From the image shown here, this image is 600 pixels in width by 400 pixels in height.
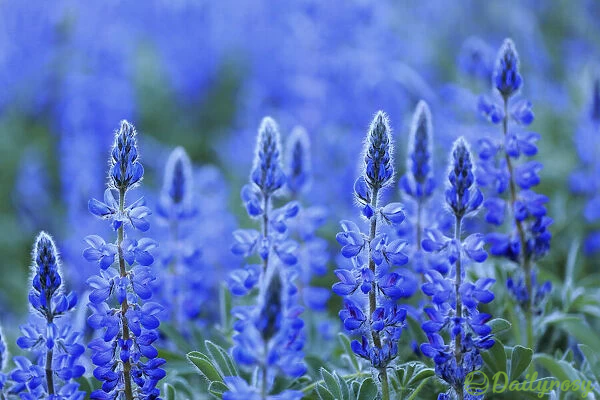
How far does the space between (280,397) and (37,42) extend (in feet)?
14.6

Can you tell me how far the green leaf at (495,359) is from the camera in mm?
1828

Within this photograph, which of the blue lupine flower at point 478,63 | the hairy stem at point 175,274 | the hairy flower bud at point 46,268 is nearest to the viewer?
the hairy flower bud at point 46,268

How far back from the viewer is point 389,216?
1643 mm

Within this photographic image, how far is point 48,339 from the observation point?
1564 millimetres

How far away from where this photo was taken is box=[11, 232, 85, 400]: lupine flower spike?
1.55 meters

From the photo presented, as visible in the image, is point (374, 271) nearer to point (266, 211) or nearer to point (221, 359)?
point (266, 211)

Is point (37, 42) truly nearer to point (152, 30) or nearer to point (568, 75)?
point (152, 30)

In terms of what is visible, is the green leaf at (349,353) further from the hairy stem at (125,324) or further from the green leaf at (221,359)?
the hairy stem at (125,324)

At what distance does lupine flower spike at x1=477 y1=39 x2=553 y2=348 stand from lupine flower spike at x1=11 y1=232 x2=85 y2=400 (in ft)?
3.57

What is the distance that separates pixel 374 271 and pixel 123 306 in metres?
0.56

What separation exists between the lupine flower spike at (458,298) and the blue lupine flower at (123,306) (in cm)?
61

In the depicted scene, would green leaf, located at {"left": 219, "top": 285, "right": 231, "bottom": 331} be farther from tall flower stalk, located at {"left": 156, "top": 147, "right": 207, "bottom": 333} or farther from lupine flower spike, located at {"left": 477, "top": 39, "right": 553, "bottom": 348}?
lupine flower spike, located at {"left": 477, "top": 39, "right": 553, "bottom": 348}

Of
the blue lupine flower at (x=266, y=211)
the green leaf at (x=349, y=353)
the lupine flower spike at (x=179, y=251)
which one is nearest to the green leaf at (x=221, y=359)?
the blue lupine flower at (x=266, y=211)

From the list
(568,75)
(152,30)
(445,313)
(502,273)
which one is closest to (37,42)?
(152,30)
